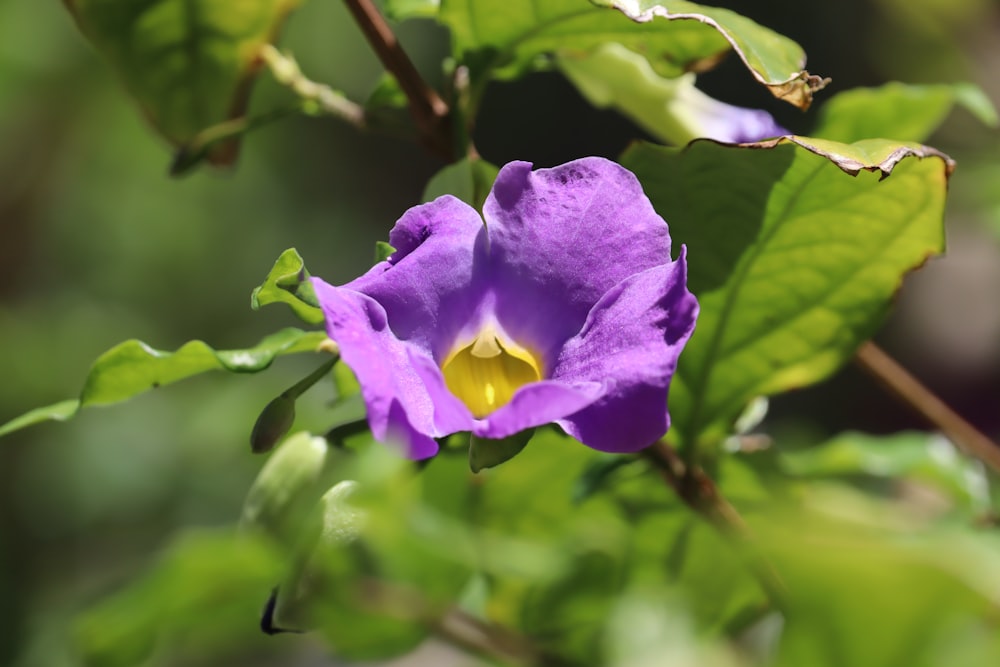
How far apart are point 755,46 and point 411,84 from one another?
246 millimetres

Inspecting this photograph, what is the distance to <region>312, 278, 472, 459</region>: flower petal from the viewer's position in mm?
483

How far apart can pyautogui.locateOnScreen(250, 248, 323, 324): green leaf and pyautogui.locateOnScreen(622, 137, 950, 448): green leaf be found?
0.22m

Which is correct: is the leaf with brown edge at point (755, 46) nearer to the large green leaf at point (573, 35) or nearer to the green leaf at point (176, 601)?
the large green leaf at point (573, 35)

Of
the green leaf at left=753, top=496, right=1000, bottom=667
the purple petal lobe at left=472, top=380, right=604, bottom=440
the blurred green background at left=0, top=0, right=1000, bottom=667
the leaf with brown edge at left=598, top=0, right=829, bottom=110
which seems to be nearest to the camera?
the green leaf at left=753, top=496, right=1000, bottom=667

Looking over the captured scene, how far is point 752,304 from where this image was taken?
0.74 m

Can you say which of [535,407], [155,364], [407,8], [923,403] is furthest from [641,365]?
[923,403]

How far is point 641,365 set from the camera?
52 cm

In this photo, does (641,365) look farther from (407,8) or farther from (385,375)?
(407,8)

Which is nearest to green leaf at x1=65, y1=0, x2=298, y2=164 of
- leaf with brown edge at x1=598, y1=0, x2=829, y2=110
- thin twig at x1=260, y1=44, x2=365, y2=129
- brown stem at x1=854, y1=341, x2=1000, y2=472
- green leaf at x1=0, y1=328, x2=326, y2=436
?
thin twig at x1=260, y1=44, x2=365, y2=129

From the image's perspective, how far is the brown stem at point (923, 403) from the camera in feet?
3.03

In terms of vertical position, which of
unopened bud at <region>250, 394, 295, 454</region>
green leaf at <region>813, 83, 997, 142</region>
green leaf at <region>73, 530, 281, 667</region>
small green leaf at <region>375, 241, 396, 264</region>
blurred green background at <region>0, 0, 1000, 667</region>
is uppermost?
small green leaf at <region>375, 241, 396, 264</region>

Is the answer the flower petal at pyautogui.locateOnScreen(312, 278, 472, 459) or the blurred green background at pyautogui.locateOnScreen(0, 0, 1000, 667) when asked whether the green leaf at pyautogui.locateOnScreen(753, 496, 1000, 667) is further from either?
the blurred green background at pyautogui.locateOnScreen(0, 0, 1000, 667)

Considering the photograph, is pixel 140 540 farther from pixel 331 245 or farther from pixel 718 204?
pixel 718 204

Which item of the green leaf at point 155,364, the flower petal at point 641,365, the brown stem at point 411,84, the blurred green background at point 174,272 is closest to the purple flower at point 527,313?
the flower petal at point 641,365
